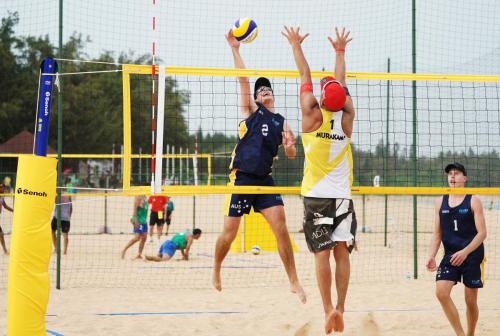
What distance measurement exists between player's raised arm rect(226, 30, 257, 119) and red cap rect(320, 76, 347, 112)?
1.09m

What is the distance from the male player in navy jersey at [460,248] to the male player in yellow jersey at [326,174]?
1.05 meters

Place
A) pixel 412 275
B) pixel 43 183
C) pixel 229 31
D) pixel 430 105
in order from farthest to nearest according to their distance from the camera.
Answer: pixel 412 275 < pixel 430 105 < pixel 229 31 < pixel 43 183

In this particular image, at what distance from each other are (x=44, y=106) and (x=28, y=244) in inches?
42.4

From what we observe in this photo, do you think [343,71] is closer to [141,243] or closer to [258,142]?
[258,142]

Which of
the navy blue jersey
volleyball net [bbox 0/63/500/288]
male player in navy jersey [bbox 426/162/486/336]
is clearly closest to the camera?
male player in navy jersey [bbox 426/162/486/336]

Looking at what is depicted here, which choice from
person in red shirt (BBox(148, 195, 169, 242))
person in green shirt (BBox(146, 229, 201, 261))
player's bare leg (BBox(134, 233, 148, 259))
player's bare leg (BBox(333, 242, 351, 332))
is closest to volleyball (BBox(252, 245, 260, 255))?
person in green shirt (BBox(146, 229, 201, 261))

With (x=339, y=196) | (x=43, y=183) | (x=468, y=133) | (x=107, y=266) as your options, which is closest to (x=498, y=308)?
(x=468, y=133)

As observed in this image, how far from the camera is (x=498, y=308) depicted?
816cm

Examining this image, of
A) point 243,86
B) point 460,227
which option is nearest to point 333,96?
point 243,86

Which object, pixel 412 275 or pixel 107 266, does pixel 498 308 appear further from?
pixel 107 266

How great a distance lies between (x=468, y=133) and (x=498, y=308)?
205 centimetres

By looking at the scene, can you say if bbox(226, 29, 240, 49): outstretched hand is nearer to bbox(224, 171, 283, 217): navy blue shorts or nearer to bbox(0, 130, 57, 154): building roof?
bbox(224, 171, 283, 217): navy blue shorts

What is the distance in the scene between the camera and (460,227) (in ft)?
20.1

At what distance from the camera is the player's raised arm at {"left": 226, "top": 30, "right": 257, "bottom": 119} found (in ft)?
20.9
